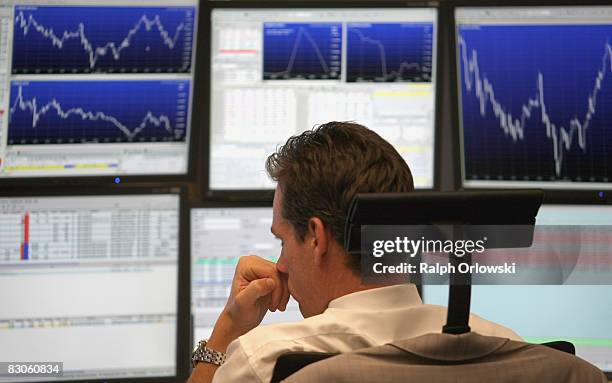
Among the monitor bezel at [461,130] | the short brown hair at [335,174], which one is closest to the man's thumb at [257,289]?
the short brown hair at [335,174]

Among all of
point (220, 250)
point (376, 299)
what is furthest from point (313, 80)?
point (376, 299)

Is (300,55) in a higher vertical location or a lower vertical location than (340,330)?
higher

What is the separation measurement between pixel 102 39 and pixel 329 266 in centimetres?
129

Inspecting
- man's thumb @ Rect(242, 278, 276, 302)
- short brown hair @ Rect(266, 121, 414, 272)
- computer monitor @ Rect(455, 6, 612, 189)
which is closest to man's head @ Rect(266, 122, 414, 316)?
short brown hair @ Rect(266, 121, 414, 272)

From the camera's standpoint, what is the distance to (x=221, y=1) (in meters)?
2.27

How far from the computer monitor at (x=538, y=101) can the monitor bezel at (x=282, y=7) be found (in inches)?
2.4

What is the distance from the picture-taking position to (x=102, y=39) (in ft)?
7.37

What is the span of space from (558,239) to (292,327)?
42 cm

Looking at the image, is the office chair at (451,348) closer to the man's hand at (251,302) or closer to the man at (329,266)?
the man at (329,266)

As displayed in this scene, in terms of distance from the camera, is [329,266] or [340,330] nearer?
[340,330]

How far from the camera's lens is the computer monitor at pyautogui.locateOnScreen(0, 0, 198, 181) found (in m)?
2.23

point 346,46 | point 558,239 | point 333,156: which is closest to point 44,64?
point 346,46

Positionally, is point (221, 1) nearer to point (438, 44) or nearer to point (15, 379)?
point (438, 44)

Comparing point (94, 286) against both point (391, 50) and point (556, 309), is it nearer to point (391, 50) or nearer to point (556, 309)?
point (391, 50)
